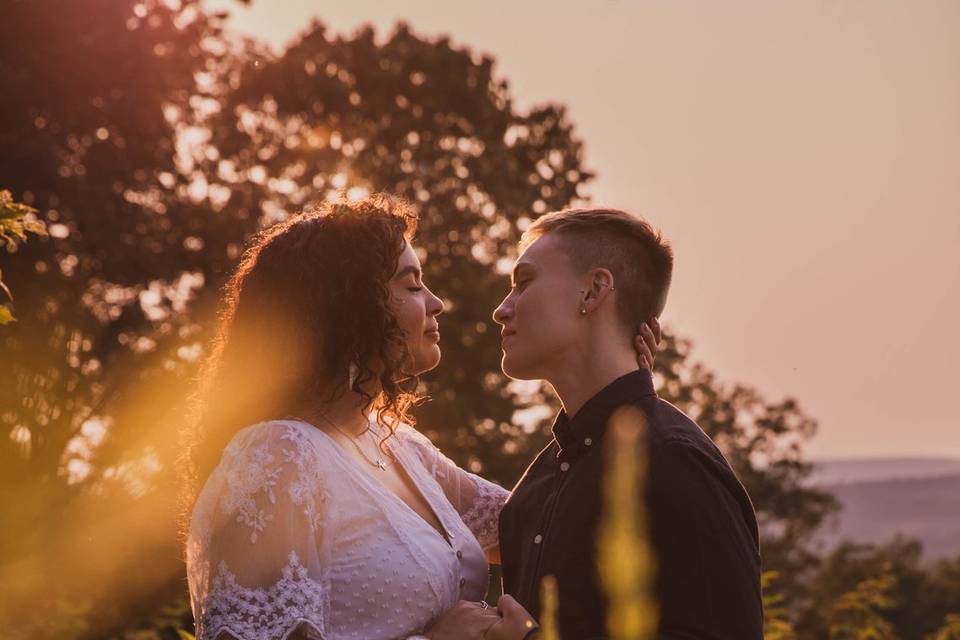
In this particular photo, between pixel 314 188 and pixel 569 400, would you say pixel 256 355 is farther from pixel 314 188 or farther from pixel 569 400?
pixel 314 188

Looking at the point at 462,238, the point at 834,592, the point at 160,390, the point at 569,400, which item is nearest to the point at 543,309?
the point at 569,400

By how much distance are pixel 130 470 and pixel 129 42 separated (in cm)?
574

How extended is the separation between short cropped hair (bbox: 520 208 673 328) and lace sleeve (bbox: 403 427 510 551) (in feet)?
3.53

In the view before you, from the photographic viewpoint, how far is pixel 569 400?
14.9ft

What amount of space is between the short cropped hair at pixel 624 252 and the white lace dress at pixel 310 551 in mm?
1075

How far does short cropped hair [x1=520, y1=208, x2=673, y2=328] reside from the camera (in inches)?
182

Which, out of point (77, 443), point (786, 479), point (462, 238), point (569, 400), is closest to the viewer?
point (569, 400)

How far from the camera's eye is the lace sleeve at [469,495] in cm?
515

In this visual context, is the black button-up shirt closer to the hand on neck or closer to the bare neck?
the hand on neck

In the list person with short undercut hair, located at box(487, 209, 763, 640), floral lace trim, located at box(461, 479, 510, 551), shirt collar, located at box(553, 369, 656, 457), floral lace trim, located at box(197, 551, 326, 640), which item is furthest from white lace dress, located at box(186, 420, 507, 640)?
shirt collar, located at box(553, 369, 656, 457)

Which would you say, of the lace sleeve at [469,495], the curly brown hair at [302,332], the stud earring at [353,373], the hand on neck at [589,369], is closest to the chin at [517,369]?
the hand on neck at [589,369]

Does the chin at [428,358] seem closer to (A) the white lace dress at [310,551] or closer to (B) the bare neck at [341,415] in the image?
(B) the bare neck at [341,415]

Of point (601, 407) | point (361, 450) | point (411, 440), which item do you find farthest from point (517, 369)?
point (411, 440)

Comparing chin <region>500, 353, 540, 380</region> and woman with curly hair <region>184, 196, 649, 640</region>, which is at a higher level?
chin <region>500, 353, 540, 380</region>
